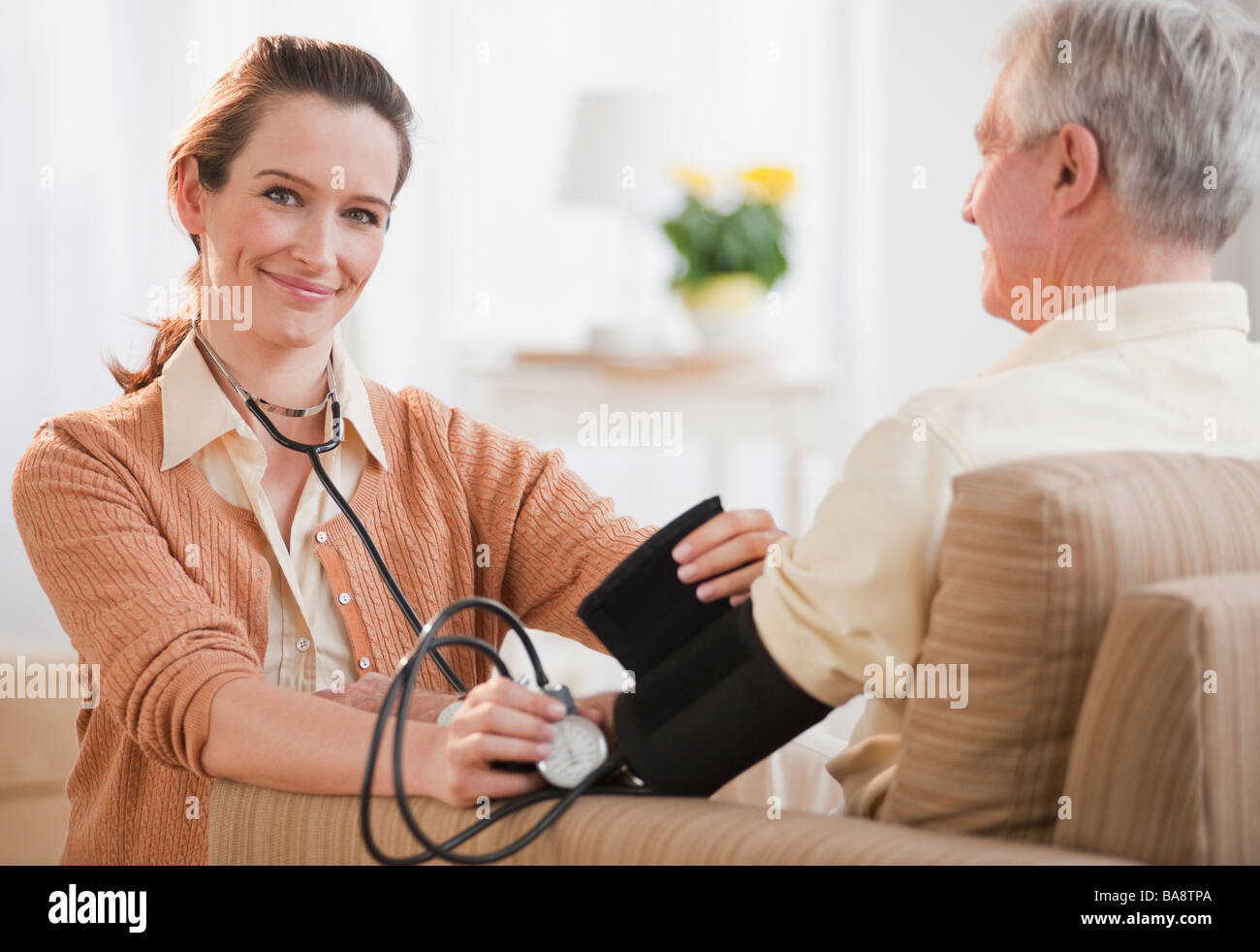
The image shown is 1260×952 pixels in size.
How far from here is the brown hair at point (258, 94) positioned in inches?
52.7

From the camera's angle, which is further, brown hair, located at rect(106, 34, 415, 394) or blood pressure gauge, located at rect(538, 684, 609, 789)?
brown hair, located at rect(106, 34, 415, 394)

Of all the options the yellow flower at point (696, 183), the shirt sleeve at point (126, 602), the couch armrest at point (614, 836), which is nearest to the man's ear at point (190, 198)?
the shirt sleeve at point (126, 602)

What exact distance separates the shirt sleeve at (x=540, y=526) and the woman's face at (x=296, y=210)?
0.23m

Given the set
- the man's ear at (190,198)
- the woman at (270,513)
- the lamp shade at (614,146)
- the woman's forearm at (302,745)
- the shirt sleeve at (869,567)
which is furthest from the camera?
the lamp shade at (614,146)

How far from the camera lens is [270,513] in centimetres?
129

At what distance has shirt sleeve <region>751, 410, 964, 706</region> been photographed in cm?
85

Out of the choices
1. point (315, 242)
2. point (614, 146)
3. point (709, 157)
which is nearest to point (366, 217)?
point (315, 242)

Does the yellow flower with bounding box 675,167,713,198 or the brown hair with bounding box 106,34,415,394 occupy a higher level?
the yellow flower with bounding box 675,167,713,198

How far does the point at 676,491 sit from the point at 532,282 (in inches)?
28.0

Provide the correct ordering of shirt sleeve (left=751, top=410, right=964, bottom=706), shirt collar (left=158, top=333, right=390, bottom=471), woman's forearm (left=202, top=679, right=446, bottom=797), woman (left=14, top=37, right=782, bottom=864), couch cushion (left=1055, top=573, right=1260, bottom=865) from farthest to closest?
1. shirt collar (left=158, top=333, right=390, bottom=471)
2. woman (left=14, top=37, right=782, bottom=864)
3. woman's forearm (left=202, top=679, right=446, bottom=797)
4. shirt sleeve (left=751, top=410, right=964, bottom=706)
5. couch cushion (left=1055, top=573, right=1260, bottom=865)

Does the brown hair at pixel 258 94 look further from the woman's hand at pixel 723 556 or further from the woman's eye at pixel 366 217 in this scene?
the woman's hand at pixel 723 556

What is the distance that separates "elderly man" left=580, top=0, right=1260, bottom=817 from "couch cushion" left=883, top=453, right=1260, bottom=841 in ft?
0.18

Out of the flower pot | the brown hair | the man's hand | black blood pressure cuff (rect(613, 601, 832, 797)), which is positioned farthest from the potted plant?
black blood pressure cuff (rect(613, 601, 832, 797))

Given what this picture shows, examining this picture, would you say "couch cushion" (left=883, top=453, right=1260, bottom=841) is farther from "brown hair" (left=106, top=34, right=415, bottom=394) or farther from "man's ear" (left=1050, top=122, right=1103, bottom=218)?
"brown hair" (left=106, top=34, right=415, bottom=394)
